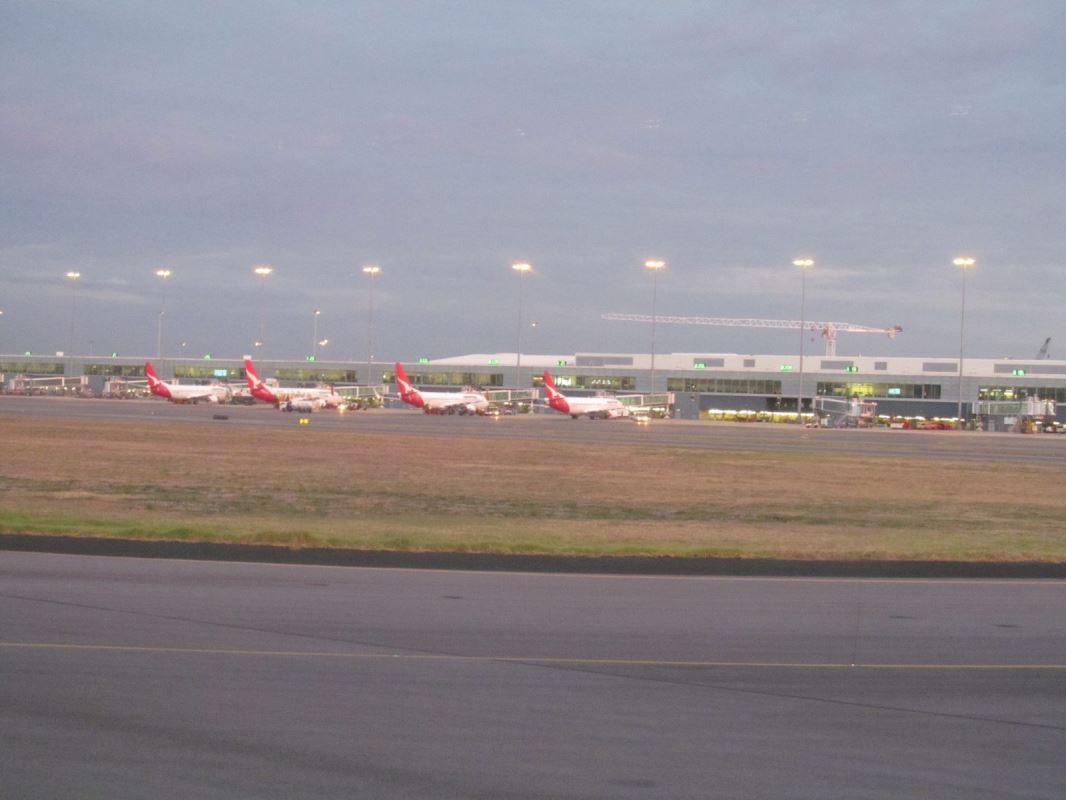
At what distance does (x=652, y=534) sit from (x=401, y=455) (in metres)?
22.0

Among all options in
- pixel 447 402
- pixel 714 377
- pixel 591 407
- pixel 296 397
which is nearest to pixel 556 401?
pixel 591 407

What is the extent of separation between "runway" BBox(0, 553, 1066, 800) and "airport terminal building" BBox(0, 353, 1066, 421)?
10378 cm

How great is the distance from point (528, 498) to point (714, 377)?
113551 millimetres

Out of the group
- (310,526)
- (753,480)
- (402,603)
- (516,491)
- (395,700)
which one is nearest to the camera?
(395,700)

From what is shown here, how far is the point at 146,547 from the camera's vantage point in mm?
16641

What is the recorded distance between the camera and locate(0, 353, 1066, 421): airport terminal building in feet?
412

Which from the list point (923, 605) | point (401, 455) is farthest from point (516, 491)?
point (923, 605)

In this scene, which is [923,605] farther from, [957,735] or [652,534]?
[652,534]

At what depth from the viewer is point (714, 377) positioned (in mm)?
138500

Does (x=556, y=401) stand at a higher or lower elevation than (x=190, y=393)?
higher

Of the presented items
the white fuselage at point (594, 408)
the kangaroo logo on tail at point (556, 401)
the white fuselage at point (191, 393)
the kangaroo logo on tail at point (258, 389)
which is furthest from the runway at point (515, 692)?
the white fuselage at point (191, 393)

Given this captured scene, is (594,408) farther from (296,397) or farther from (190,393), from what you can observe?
(190,393)

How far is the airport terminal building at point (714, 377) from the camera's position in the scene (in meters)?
126

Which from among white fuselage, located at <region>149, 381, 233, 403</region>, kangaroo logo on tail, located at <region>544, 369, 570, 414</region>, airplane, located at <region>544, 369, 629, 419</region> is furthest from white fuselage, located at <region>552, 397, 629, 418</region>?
white fuselage, located at <region>149, 381, 233, 403</region>
